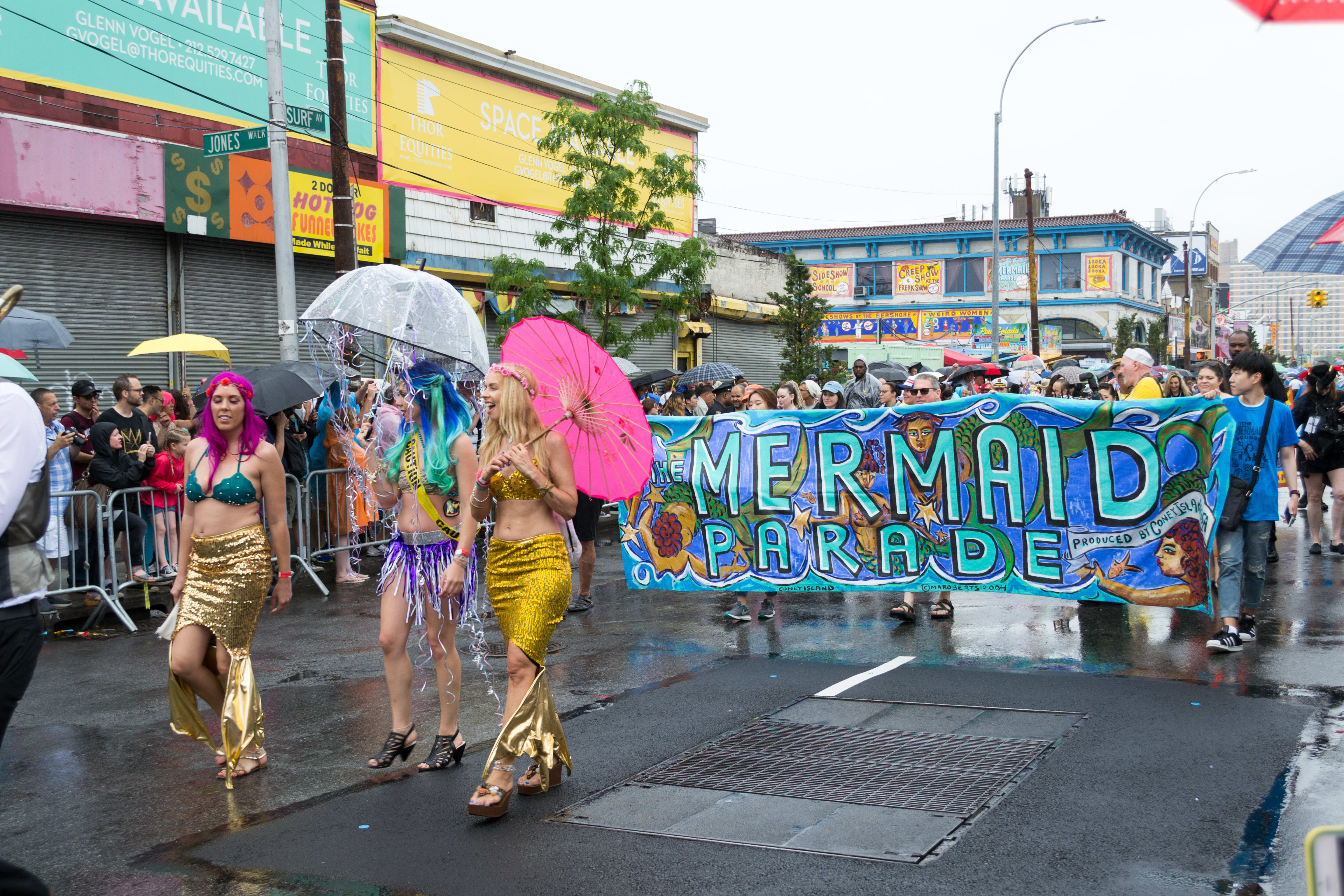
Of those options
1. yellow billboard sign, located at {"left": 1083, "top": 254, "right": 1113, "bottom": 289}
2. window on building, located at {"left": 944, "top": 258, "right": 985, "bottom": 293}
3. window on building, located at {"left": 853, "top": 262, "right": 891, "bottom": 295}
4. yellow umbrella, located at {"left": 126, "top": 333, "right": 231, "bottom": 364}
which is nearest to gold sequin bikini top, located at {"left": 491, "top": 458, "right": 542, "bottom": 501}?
yellow umbrella, located at {"left": 126, "top": 333, "right": 231, "bottom": 364}

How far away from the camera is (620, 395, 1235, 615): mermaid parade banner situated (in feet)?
26.2

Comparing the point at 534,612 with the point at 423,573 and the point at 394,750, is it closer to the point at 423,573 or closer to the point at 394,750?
the point at 423,573

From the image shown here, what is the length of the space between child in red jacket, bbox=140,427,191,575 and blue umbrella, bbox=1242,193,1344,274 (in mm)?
9190

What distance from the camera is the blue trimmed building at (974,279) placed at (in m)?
55.3

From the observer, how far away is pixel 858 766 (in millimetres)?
5402

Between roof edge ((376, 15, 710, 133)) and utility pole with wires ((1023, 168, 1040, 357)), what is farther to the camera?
utility pole with wires ((1023, 168, 1040, 357))

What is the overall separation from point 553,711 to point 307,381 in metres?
7.97

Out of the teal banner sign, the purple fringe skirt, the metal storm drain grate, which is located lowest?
the metal storm drain grate

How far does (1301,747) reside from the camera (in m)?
5.42

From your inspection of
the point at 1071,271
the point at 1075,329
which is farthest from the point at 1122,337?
the point at 1071,271

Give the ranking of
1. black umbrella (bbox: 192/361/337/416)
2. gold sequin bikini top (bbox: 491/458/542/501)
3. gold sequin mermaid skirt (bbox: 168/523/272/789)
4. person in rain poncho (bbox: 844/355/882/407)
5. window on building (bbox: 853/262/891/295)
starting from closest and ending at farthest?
gold sequin bikini top (bbox: 491/458/542/501) → gold sequin mermaid skirt (bbox: 168/523/272/789) → black umbrella (bbox: 192/361/337/416) → person in rain poncho (bbox: 844/355/882/407) → window on building (bbox: 853/262/891/295)

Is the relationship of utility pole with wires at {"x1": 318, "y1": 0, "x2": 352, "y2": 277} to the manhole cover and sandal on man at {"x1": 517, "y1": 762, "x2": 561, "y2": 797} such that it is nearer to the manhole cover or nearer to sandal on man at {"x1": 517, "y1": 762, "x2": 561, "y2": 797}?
the manhole cover

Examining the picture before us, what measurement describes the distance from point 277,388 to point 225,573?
6.30 meters

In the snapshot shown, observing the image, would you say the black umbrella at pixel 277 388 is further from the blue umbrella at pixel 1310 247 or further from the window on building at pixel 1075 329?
the window on building at pixel 1075 329
